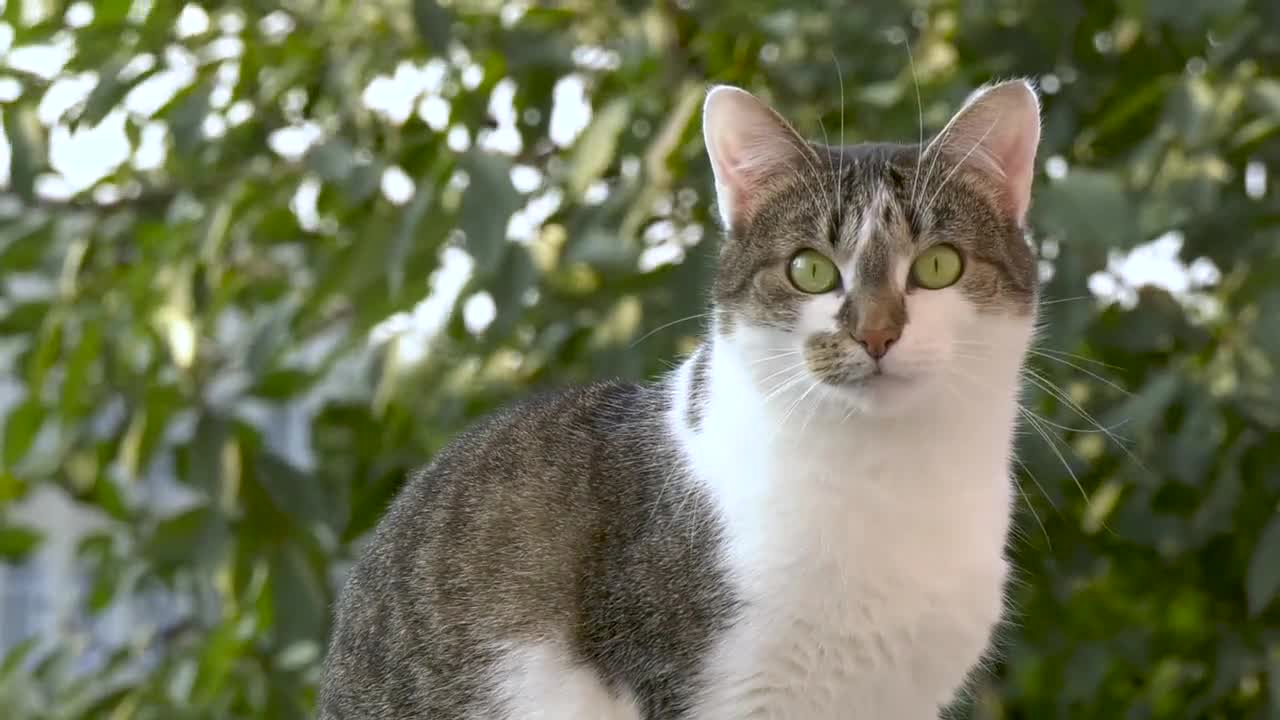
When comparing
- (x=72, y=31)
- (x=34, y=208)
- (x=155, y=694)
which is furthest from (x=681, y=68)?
(x=155, y=694)

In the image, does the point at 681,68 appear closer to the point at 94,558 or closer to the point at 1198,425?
the point at 1198,425

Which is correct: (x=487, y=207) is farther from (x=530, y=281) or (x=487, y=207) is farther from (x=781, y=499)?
(x=781, y=499)

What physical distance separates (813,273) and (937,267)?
0.10 m

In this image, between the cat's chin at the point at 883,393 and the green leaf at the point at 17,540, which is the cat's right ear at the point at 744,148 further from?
the green leaf at the point at 17,540

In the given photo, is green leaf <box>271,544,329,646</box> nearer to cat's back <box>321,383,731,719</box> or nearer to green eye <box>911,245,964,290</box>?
cat's back <box>321,383,731,719</box>

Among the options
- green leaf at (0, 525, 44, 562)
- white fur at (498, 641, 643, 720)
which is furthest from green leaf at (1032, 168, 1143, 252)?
green leaf at (0, 525, 44, 562)

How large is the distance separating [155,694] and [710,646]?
1287 millimetres

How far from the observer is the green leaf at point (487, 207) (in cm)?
159

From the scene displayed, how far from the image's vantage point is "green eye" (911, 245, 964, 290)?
1.25 meters

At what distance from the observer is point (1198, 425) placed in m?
1.78

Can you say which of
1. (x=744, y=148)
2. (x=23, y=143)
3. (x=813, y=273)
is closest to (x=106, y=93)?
(x=23, y=143)

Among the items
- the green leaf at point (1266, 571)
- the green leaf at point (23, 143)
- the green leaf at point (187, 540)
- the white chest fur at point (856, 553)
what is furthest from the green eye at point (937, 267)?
the green leaf at point (23, 143)

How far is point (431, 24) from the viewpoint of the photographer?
1.71 m

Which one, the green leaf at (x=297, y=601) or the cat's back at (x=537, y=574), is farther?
the green leaf at (x=297, y=601)
